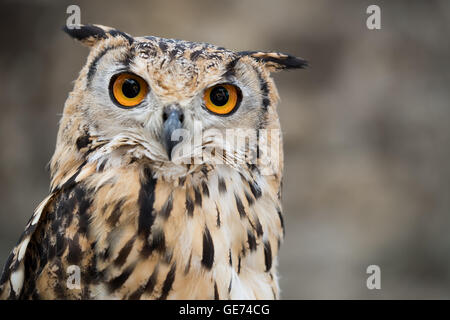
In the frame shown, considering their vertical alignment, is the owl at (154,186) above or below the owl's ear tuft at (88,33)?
below

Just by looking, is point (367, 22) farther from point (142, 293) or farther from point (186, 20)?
point (142, 293)

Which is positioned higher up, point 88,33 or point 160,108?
point 88,33

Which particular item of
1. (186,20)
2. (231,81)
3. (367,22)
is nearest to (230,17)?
(186,20)

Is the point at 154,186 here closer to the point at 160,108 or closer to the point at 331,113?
the point at 160,108

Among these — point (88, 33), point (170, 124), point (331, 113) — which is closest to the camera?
point (170, 124)

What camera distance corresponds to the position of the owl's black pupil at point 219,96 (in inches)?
68.7

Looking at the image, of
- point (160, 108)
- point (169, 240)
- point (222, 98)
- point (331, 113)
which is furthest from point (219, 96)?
point (331, 113)

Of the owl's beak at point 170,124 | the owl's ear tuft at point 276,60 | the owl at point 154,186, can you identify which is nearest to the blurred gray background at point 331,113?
the owl's ear tuft at point 276,60

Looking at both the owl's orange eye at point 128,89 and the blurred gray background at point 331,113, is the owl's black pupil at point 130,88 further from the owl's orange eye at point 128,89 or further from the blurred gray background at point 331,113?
the blurred gray background at point 331,113

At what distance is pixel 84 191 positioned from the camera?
1.66m

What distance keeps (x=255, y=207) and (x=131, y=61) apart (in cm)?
67

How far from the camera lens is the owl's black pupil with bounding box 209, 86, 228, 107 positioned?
1746mm

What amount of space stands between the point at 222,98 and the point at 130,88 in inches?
12.6

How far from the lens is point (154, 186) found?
1.68 metres
